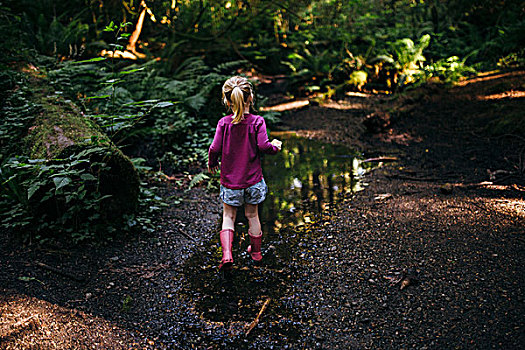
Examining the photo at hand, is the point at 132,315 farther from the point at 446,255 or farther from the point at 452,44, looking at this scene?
the point at 452,44

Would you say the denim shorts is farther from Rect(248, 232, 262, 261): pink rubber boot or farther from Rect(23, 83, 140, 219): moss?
Rect(23, 83, 140, 219): moss

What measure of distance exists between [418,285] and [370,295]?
41 centimetres

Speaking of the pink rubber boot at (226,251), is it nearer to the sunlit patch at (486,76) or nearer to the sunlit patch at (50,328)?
the sunlit patch at (50,328)

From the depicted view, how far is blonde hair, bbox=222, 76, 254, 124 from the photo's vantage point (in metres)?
3.48

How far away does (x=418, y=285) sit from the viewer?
307 centimetres

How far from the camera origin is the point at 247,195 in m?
3.75

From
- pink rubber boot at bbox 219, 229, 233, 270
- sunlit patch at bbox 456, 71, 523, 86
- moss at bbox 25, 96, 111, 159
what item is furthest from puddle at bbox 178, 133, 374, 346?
sunlit patch at bbox 456, 71, 523, 86

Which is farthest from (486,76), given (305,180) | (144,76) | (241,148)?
(241,148)

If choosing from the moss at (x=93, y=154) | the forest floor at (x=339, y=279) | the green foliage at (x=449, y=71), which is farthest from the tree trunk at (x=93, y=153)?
the green foliage at (x=449, y=71)

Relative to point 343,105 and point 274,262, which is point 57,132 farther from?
point 343,105

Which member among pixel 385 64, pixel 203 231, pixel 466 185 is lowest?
pixel 203 231

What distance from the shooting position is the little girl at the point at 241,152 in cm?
358

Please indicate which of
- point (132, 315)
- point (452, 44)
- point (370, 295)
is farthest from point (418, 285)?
point (452, 44)

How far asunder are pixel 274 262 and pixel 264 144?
1.18 m
